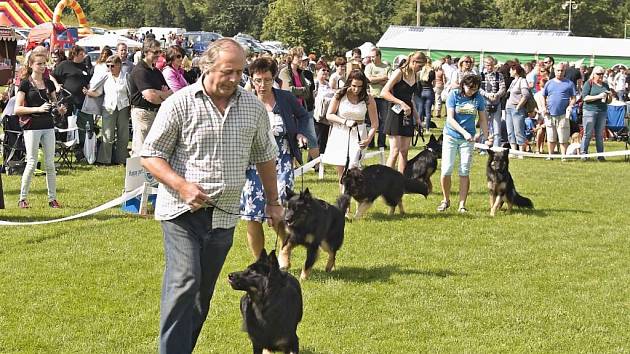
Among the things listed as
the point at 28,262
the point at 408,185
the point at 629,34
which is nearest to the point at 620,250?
the point at 408,185

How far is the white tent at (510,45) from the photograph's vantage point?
39.2 m

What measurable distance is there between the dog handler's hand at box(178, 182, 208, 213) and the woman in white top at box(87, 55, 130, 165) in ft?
33.3

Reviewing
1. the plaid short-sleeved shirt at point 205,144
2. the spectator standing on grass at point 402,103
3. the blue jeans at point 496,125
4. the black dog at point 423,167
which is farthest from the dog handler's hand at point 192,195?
the blue jeans at point 496,125

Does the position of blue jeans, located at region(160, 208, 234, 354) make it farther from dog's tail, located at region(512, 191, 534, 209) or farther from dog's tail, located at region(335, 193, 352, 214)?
dog's tail, located at region(512, 191, 534, 209)

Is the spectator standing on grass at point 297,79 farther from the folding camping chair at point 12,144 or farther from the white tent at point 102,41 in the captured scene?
the white tent at point 102,41

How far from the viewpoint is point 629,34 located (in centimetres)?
8312

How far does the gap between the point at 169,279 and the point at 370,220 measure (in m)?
6.06

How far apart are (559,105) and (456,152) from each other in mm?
6858

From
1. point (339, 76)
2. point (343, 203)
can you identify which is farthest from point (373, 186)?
point (339, 76)

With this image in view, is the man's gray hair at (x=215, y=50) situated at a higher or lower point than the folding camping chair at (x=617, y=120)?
higher

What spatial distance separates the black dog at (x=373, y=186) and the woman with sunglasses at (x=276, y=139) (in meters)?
2.47

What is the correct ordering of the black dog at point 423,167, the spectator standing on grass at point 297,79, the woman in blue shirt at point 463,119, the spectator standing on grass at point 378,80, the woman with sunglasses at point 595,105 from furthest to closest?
1. the woman with sunglasses at point 595,105
2. the spectator standing on grass at point 378,80
3. the spectator standing on grass at point 297,79
4. the black dog at point 423,167
5. the woman in blue shirt at point 463,119

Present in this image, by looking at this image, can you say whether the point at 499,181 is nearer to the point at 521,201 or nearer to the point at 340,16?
the point at 521,201

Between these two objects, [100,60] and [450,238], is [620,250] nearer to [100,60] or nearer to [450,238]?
[450,238]
